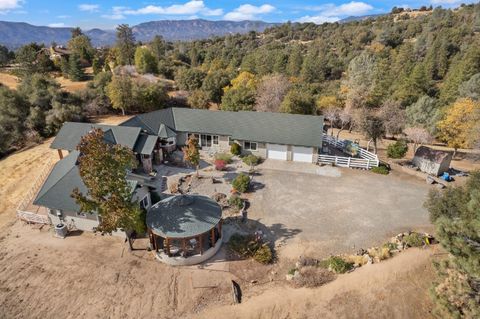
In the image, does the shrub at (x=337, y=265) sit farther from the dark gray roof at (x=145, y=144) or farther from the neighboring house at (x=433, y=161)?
the dark gray roof at (x=145, y=144)

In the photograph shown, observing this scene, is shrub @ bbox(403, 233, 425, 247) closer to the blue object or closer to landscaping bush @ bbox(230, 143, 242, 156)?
the blue object

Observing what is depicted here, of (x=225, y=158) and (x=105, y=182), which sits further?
(x=225, y=158)

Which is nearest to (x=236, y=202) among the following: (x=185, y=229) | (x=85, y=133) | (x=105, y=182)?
(x=185, y=229)

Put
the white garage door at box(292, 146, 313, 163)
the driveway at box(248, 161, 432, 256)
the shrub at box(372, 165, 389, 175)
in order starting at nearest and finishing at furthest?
1. the driveway at box(248, 161, 432, 256)
2. the shrub at box(372, 165, 389, 175)
3. the white garage door at box(292, 146, 313, 163)

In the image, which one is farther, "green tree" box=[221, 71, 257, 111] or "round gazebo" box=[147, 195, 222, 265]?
"green tree" box=[221, 71, 257, 111]

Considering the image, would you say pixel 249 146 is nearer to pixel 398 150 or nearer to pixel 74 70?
pixel 398 150

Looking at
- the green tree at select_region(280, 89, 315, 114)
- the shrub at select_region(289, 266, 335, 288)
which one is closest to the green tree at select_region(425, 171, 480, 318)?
the shrub at select_region(289, 266, 335, 288)

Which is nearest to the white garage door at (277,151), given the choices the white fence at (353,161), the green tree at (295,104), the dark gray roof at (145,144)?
the white fence at (353,161)
